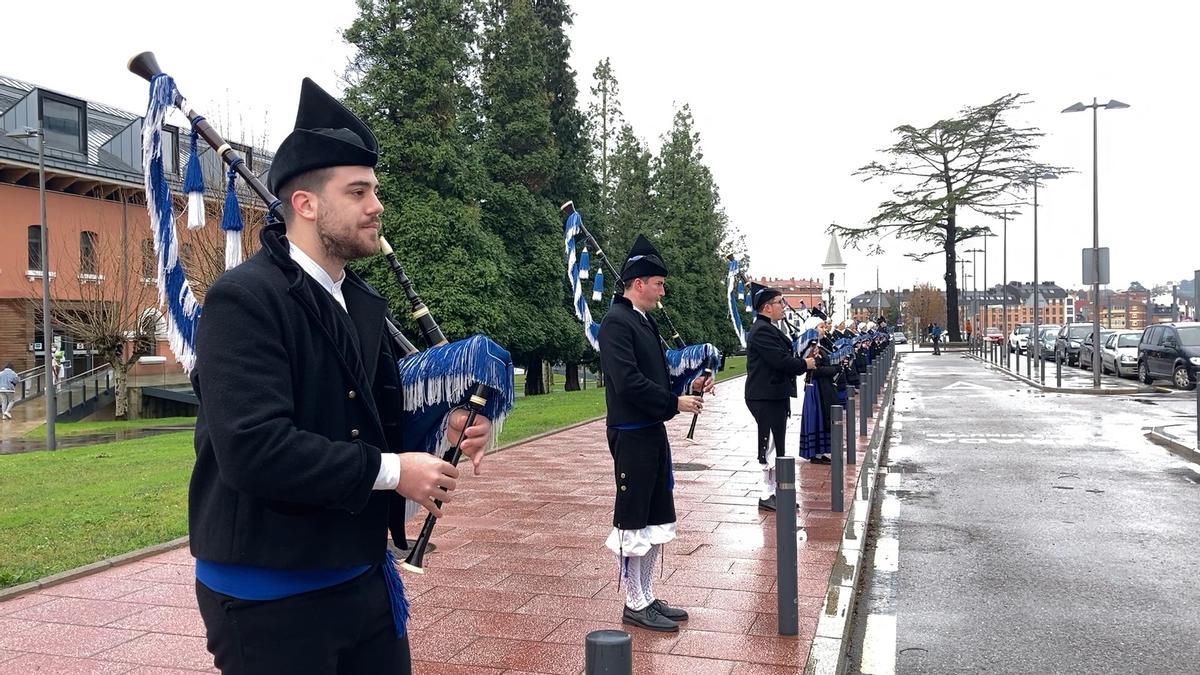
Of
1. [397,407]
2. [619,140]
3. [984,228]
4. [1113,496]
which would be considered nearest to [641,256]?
[397,407]

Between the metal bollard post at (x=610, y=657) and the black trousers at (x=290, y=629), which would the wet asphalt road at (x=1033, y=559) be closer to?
the metal bollard post at (x=610, y=657)

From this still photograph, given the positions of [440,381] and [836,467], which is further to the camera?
[836,467]

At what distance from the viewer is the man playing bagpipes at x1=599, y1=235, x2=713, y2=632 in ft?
17.6

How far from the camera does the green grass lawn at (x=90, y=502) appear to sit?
7.48 metres

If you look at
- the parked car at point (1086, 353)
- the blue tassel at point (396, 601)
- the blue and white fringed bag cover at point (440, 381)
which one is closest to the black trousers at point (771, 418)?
the blue and white fringed bag cover at point (440, 381)

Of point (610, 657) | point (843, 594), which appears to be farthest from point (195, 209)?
point (843, 594)

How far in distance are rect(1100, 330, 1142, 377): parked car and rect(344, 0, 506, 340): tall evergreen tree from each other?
20.6 m

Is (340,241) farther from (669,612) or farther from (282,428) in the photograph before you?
(669,612)

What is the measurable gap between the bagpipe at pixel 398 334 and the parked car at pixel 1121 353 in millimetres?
32219

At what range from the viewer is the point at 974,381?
30.4 meters

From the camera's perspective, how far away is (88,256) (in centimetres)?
3159

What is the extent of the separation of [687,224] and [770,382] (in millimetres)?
35684

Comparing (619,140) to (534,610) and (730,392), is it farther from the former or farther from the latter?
(534,610)

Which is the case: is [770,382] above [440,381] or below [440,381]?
below
